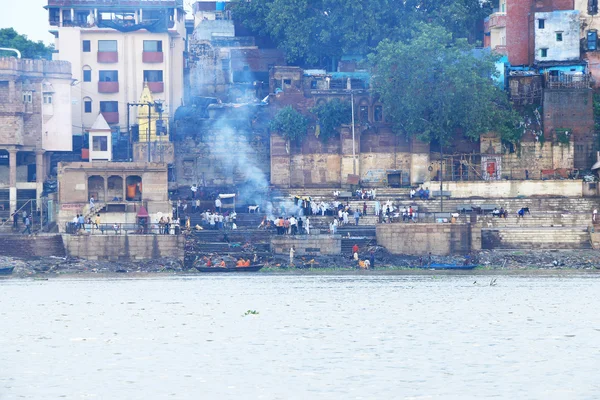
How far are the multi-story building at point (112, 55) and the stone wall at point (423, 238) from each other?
61.4 ft

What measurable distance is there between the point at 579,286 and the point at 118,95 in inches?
1306

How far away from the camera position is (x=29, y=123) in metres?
71.8

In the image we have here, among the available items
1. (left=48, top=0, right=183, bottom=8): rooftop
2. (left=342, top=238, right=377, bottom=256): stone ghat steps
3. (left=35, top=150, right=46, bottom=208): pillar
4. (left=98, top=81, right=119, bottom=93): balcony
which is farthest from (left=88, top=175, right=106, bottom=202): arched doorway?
(left=48, top=0, right=183, bottom=8): rooftop

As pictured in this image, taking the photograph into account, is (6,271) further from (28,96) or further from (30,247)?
(28,96)

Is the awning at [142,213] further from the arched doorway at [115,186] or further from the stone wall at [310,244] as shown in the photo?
the stone wall at [310,244]

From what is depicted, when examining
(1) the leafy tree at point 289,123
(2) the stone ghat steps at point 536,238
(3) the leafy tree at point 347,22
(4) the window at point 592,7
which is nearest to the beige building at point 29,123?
(1) the leafy tree at point 289,123

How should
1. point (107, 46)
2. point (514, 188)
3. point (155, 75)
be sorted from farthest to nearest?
point (155, 75) → point (107, 46) → point (514, 188)

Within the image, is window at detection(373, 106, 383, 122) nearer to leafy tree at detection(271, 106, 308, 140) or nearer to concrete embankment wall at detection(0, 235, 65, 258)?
leafy tree at detection(271, 106, 308, 140)

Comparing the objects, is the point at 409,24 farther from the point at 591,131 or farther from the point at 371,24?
the point at 591,131

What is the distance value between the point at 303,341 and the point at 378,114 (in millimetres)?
39266

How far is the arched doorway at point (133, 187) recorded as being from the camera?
68.1 metres

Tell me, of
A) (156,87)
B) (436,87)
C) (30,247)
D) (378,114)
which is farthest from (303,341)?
(156,87)

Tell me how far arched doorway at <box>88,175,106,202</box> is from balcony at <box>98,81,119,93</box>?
34.6ft

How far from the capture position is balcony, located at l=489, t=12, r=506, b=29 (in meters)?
75.2
